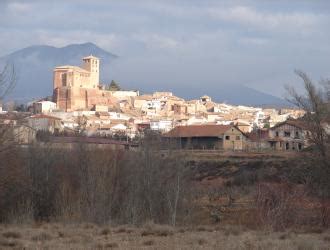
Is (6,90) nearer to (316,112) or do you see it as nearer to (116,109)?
(316,112)

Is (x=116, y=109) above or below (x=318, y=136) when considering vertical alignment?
above

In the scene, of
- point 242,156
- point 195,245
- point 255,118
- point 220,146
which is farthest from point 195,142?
point 255,118

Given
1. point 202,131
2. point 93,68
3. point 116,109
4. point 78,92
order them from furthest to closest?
point 93,68 < point 78,92 < point 116,109 < point 202,131

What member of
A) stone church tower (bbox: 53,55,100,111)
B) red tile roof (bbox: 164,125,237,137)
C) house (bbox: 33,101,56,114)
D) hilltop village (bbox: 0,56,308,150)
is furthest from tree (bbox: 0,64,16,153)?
stone church tower (bbox: 53,55,100,111)

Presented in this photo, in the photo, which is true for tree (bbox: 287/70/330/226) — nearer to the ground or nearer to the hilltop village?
the ground

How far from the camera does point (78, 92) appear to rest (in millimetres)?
149750

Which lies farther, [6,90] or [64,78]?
[64,78]

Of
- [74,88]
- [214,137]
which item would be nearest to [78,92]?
[74,88]

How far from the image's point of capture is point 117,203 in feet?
78.4

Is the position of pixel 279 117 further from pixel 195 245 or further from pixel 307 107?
pixel 195 245

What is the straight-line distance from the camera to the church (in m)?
149

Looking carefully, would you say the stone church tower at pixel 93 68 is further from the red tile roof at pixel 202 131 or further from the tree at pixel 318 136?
the tree at pixel 318 136

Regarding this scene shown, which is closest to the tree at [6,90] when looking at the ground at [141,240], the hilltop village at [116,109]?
the ground at [141,240]

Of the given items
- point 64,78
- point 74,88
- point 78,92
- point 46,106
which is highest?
point 64,78
